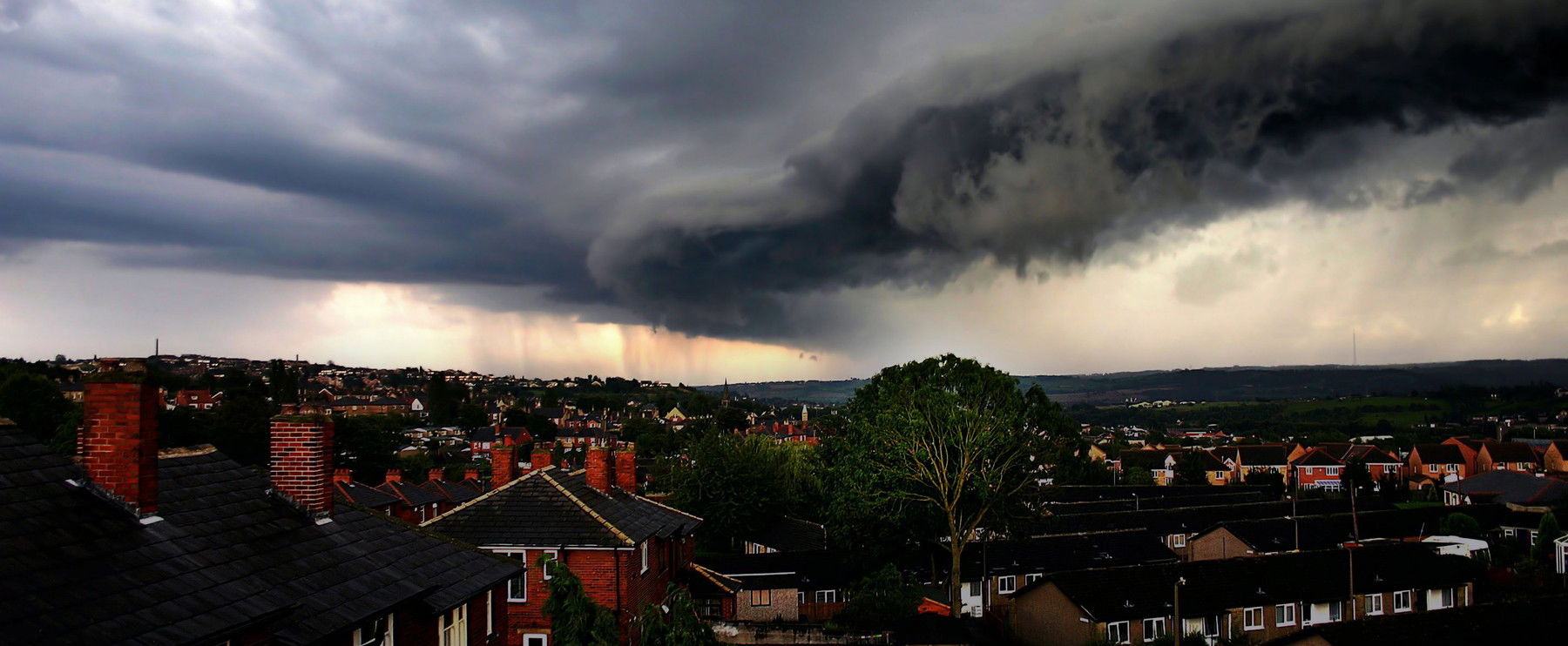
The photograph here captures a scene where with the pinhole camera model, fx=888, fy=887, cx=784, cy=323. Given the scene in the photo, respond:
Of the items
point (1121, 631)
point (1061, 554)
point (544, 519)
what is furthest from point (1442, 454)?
point (544, 519)

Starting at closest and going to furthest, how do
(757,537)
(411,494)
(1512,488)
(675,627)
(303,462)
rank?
(675,627) → (303,462) → (757,537) → (411,494) → (1512,488)

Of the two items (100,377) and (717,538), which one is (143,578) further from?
(717,538)

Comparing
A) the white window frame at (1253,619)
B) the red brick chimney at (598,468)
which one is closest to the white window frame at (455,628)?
the red brick chimney at (598,468)

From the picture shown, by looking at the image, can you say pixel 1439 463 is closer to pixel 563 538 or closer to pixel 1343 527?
pixel 1343 527

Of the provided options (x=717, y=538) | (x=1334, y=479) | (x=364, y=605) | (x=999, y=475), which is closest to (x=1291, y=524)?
(x=999, y=475)

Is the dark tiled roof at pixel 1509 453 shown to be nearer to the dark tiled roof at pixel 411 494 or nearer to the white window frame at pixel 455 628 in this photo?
the dark tiled roof at pixel 411 494
